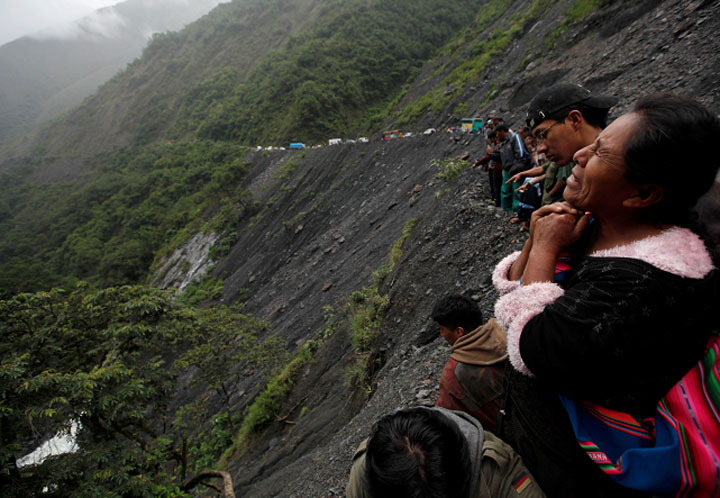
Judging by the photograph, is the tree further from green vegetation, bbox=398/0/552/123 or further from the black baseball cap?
green vegetation, bbox=398/0/552/123

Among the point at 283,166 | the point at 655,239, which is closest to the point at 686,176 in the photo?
the point at 655,239

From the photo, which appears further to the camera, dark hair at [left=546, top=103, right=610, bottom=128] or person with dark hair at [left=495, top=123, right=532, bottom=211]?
person with dark hair at [left=495, top=123, right=532, bottom=211]

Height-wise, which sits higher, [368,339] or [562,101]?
[562,101]

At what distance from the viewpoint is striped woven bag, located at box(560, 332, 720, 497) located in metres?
0.74

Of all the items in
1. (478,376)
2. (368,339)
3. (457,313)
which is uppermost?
(478,376)

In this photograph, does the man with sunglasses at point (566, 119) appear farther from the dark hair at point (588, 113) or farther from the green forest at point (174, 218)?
the green forest at point (174, 218)

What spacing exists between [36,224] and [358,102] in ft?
155

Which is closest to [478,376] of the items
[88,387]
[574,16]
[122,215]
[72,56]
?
[88,387]

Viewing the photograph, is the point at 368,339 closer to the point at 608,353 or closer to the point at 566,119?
the point at 566,119

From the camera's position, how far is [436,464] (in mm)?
1041

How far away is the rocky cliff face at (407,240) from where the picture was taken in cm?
451

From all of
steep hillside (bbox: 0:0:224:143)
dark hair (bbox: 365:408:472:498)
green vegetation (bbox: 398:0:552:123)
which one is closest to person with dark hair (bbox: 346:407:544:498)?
dark hair (bbox: 365:408:472:498)

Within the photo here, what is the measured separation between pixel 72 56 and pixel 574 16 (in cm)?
21169

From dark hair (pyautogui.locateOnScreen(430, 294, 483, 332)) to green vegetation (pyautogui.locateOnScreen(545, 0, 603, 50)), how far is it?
15.8 metres
